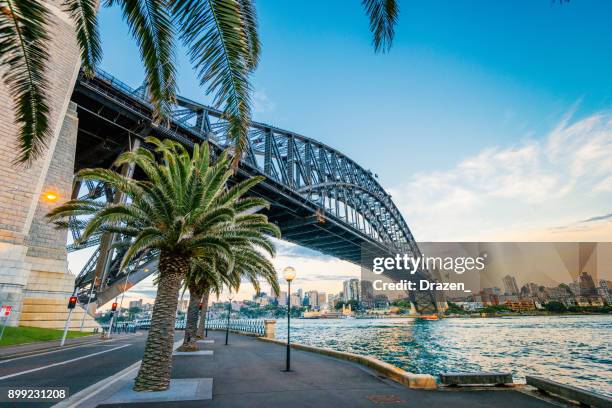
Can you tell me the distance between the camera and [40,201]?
2245 centimetres

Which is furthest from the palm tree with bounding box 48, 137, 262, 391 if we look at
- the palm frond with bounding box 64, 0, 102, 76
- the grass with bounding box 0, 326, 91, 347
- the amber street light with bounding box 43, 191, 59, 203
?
the amber street light with bounding box 43, 191, 59, 203

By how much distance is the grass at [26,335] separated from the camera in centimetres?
1755

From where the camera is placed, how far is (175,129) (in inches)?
1207

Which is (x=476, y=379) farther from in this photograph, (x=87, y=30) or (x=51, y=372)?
(x=51, y=372)

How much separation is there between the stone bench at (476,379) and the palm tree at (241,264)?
7.08m

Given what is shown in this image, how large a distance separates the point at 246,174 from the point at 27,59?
31.4m

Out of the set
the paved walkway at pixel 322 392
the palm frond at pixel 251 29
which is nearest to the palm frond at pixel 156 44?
the palm frond at pixel 251 29

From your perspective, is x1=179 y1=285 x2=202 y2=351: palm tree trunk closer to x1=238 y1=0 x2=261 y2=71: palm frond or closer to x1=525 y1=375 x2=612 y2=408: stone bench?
x1=525 y1=375 x2=612 y2=408: stone bench

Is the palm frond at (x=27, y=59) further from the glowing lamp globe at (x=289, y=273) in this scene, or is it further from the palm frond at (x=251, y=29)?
the glowing lamp globe at (x=289, y=273)

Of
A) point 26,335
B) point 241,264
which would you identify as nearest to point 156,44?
point 241,264

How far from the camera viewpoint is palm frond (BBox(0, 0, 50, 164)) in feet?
10.6

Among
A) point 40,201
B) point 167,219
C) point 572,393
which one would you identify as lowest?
point 572,393

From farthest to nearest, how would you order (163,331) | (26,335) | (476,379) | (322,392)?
(26,335) → (163,331) → (476,379) → (322,392)

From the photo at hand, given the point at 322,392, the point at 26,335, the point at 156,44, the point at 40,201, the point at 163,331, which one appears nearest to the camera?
the point at 156,44
